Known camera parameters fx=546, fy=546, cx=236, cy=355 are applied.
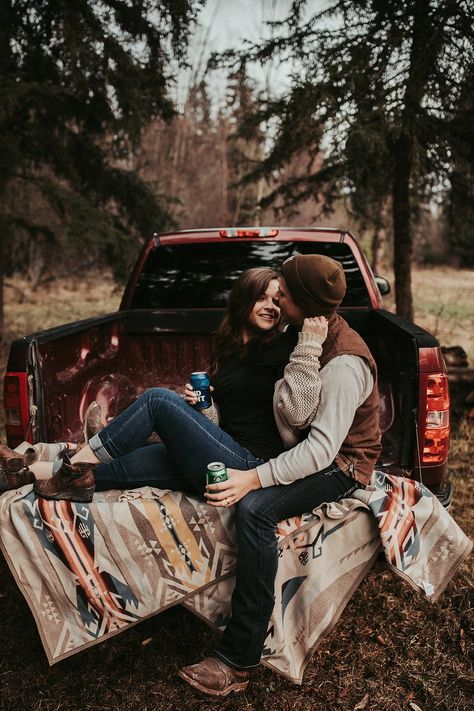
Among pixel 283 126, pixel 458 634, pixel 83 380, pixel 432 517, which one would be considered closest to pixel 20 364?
pixel 83 380

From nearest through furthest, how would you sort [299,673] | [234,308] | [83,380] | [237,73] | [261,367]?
[299,673] < [261,367] < [234,308] < [83,380] < [237,73]

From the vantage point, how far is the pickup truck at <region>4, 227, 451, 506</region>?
2.59 metres

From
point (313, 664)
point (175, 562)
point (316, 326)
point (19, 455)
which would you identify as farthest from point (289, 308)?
point (313, 664)

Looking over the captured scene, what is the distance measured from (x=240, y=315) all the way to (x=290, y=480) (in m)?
0.97

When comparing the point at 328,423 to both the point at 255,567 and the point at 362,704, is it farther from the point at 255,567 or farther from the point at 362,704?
the point at 362,704

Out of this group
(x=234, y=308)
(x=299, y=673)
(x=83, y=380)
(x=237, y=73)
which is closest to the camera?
(x=299, y=673)

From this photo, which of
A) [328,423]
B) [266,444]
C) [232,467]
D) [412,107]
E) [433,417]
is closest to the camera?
[328,423]

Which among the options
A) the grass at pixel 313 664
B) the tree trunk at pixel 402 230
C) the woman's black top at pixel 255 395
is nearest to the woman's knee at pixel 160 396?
the woman's black top at pixel 255 395

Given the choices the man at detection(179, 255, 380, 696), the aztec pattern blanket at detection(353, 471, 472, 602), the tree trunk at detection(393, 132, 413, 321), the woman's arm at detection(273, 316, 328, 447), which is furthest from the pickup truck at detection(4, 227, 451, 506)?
the tree trunk at detection(393, 132, 413, 321)

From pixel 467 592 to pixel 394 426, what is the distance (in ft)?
3.31

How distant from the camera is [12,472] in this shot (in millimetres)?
2467

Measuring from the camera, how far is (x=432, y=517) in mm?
2350

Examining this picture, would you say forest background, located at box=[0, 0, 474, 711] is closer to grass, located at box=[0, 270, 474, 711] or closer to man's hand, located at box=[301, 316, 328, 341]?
grass, located at box=[0, 270, 474, 711]

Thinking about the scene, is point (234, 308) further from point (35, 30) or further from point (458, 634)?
point (35, 30)
